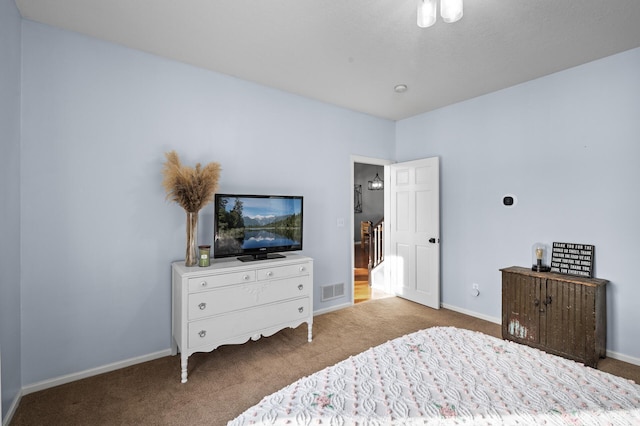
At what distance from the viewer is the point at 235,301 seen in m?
2.72

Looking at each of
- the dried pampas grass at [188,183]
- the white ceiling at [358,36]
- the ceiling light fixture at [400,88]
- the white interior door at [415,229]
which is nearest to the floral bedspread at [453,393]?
the dried pampas grass at [188,183]

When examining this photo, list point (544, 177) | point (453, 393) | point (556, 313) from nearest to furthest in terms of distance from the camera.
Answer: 1. point (453, 393)
2. point (556, 313)
3. point (544, 177)

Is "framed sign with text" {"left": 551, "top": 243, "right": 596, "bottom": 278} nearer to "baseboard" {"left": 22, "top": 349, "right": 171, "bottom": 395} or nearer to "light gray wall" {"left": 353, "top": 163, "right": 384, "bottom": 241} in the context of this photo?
"baseboard" {"left": 22, "top": 349, "right": 171, "bottom": 395}

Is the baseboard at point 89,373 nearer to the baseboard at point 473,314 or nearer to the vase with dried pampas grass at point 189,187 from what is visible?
the vase with dried pampas grass at point 189,187

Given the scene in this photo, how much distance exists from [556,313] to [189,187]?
3526 millimetres

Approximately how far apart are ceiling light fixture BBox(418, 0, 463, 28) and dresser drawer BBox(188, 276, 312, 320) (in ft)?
7.83

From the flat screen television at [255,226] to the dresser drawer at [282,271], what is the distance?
243mm

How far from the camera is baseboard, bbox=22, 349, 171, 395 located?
7.55 ft

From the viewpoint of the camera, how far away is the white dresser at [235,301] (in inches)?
98.8

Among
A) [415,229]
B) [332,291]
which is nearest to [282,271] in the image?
[332,291]

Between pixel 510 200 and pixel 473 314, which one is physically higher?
pixel 510 200

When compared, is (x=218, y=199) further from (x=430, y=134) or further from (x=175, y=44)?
(x=430, y=134)

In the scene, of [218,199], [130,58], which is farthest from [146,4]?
[218,199]

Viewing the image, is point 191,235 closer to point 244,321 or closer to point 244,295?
point 244,295
